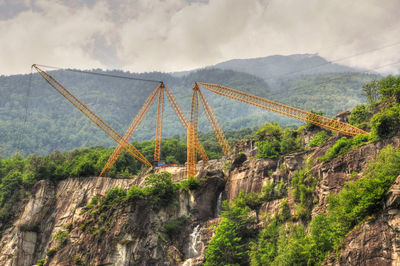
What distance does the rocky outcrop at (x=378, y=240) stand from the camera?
38906 millimetres

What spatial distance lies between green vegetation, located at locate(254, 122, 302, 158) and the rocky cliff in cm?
254

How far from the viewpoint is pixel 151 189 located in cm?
7988

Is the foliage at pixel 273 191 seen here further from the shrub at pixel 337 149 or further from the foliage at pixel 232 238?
the shrub at pixel 337 149

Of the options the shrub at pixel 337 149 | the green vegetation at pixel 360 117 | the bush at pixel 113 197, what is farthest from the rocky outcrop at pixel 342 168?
the bush at pixel 113 197

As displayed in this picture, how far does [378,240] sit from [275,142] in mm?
45958

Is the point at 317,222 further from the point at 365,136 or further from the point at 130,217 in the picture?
the point at 130,217

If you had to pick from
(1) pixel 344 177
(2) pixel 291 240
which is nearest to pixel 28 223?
(2) pixel 291 240

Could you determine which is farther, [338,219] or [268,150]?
[268,150]

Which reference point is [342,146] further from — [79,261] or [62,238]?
[62,238]

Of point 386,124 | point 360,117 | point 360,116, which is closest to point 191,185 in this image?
point 360,117

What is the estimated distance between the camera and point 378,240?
40062mm

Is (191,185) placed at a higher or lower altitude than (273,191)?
lower

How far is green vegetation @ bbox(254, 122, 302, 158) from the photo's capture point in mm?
81169

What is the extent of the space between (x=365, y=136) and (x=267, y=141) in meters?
25.8
